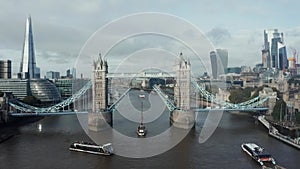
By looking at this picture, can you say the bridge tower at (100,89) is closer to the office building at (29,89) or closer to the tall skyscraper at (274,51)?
the office building at (29,89)

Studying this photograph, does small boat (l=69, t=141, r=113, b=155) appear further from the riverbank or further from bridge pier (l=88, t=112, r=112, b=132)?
the riverbank

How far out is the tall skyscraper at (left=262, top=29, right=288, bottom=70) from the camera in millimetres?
74812

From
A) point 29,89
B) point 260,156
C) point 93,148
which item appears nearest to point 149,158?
point 93,148

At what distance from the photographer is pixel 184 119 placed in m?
18.8

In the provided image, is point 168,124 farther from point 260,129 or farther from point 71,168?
point 71,168

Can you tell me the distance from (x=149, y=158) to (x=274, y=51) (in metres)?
75.1

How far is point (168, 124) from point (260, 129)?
579 cm

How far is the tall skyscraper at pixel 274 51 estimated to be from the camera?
74.8 meters

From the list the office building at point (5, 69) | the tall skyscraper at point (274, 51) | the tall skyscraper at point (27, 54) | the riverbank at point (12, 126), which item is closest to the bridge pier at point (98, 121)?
the riverbank at point (12, 126)

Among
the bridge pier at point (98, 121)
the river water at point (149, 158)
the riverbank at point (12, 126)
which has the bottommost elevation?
the river water at point (149, 158)

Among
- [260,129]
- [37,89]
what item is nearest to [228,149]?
[260,129]

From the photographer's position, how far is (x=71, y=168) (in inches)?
445

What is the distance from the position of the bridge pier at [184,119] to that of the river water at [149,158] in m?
0.52

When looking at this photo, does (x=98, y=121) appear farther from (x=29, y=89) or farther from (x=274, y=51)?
(x=274, y=51)
